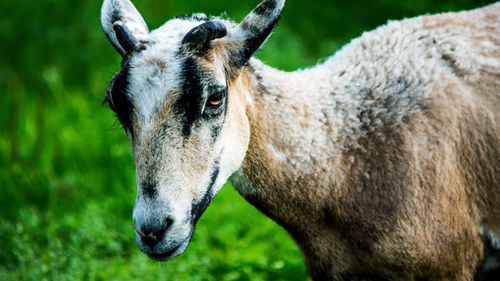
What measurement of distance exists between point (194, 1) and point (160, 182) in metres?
8.77

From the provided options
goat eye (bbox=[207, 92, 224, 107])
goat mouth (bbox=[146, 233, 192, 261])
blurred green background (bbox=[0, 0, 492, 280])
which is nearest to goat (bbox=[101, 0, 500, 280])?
goat eye (bbox=[207, 92, 224, 107])

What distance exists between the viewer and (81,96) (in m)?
9.68

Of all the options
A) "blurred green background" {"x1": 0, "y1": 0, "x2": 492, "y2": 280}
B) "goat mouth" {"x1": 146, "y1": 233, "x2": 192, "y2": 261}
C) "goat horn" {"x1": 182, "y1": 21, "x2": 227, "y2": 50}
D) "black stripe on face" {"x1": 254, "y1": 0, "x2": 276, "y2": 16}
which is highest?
"black stripe on face" {"x1": 254, "y1": 0, "x2": 276, "y2": 16}

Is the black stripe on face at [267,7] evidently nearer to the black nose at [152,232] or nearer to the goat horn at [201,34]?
the goat horn at [201,34]

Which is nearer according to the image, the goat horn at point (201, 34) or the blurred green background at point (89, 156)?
the goat horn at point (201, 34)

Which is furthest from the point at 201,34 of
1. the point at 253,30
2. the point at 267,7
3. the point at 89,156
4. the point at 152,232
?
the point at 89,156

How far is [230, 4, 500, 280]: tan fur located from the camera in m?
3.72

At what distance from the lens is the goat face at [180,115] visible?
123 inches

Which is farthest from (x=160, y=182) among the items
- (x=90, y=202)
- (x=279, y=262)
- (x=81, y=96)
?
(x=81, y=96)

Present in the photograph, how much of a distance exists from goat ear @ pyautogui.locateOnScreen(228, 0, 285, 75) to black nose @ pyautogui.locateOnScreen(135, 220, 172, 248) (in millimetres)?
1125

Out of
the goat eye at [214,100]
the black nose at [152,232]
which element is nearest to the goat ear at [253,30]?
the goat eye at [214,100]

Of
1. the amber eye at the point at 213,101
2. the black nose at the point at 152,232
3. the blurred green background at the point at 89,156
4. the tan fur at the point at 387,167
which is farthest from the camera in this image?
the blurred green background at the point at 89,156

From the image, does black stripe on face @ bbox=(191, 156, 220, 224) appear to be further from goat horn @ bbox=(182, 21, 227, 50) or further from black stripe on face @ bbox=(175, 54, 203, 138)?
goat horn @ bbox=(182, 21, 227, 50)

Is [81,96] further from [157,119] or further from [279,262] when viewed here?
[157,119]
